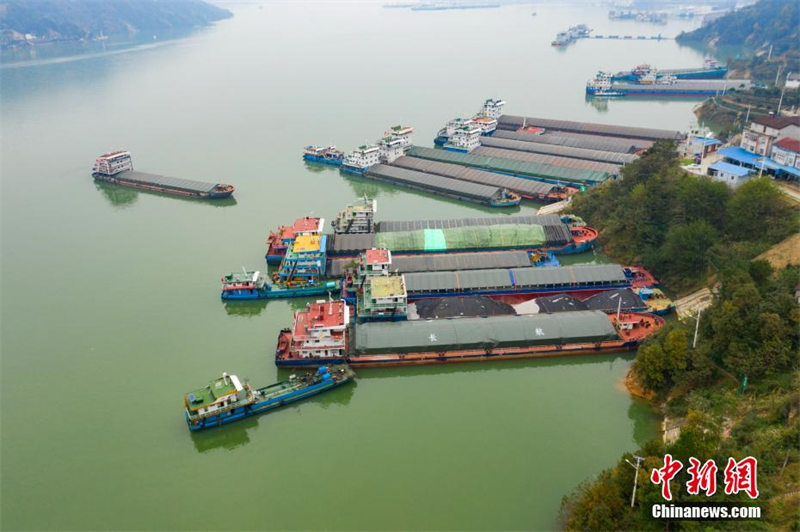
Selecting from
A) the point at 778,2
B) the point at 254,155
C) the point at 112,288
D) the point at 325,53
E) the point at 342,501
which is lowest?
the point at 342,501

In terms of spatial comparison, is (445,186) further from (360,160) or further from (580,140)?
(580,140)

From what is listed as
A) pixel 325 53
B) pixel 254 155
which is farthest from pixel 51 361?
pixel 325 53

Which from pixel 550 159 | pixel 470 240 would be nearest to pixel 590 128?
pixel 550 159

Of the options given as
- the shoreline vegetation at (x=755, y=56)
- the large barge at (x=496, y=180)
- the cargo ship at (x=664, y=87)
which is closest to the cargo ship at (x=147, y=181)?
the large barge at (x=496, y=180)

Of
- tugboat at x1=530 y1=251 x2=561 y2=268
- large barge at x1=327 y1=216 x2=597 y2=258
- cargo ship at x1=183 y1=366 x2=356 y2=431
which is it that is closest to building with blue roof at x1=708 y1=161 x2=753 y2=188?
large barge at x1=327 y1=216 x2=597 y2=258

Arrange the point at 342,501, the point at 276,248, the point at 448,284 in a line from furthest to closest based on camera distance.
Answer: the point at 276,248 < the point at 448,284 < the point at 342,501

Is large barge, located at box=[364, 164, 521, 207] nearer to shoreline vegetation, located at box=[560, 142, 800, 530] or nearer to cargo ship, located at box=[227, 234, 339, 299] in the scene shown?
shoreline vegetation, located at box=[560, 142, 800, 530]

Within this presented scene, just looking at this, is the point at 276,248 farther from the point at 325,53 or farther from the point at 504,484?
the point at 325,53
